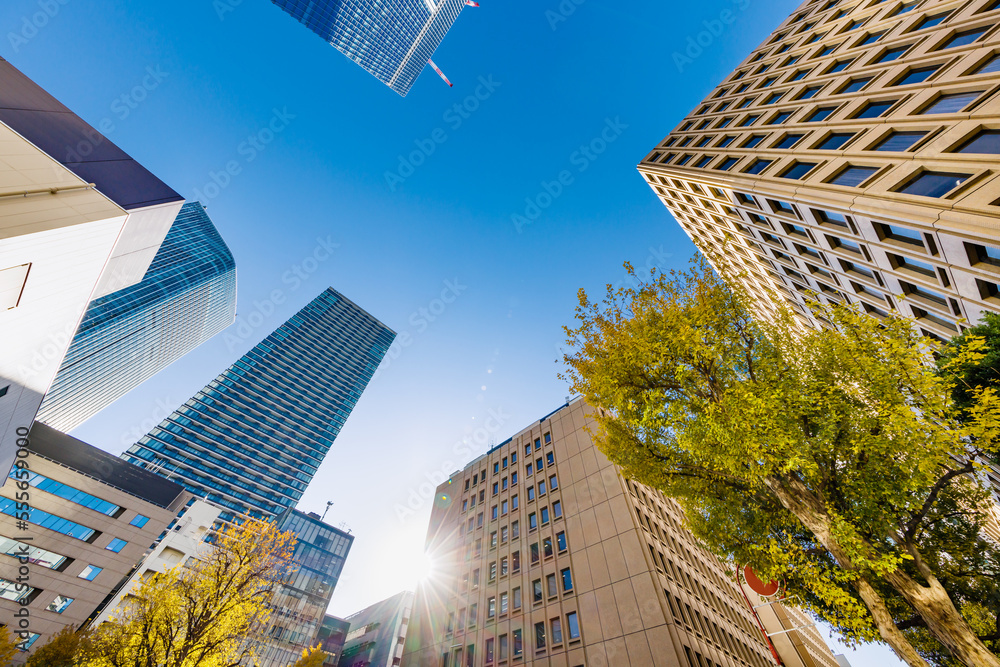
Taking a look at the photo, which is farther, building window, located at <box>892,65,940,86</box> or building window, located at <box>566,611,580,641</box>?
building window, located at <box>566,611,580,641</box>

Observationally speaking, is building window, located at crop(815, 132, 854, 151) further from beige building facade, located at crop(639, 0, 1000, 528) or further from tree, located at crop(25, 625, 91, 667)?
tree, located at crop(25, 625, 91, 667)

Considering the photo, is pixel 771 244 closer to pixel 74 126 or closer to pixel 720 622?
pixel 720 622

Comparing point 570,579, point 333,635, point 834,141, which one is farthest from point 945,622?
point 333,635

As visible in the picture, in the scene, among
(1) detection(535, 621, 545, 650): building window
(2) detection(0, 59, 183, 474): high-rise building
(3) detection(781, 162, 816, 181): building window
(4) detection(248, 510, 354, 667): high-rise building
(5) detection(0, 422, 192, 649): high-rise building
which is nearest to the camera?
(2) detection(0, 59, 183, 474): high-rise building

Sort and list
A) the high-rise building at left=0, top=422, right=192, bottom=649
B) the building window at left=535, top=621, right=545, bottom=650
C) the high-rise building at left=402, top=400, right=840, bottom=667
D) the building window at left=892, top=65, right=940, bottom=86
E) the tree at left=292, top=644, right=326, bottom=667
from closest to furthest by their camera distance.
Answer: the tree at left=292, top=644, right=326, bottom=667 < the building window at left=892, top=65, right=940, bottom=86 < the high-rise building at left=402, top=400, right=840, bottom=667 < the building window at left=535, top=621, right=545, bottom=650 < the high-rise building at left=0, top=422, right=192, bottom=649

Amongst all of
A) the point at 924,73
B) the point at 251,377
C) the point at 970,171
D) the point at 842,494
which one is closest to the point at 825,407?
the point at 842,494

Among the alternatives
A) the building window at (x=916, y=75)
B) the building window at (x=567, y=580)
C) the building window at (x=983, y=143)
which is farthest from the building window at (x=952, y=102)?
the building window at (x=567, y=580)

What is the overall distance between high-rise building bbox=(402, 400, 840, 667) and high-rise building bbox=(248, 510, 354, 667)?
111ft

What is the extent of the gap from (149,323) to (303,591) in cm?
7331

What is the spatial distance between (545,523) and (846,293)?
2393 cm

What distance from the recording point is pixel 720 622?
945 inches

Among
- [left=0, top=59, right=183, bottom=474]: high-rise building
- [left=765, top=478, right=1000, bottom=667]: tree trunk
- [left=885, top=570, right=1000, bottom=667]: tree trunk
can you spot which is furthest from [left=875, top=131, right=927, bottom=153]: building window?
[left=0, top=59, right=183, bottom=474]: high-rise building

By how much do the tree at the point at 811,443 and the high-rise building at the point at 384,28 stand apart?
135m

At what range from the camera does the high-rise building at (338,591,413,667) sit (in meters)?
75.1
